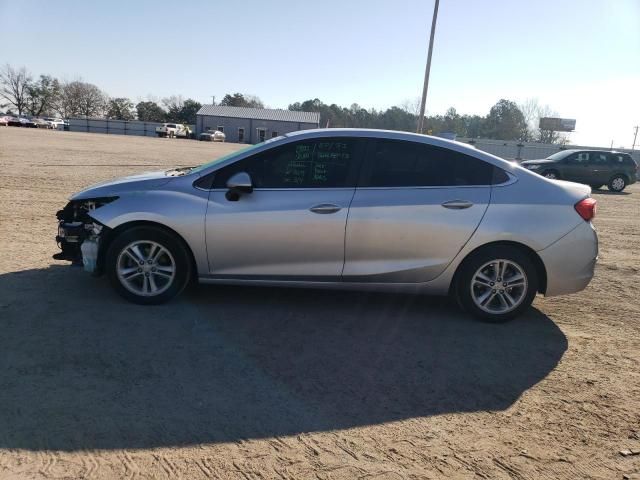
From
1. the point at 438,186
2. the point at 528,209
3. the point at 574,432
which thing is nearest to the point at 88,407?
the point at 574,432

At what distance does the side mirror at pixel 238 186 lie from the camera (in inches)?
176

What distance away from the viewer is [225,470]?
254 cm

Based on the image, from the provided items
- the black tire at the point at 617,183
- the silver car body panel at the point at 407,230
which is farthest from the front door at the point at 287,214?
the black tire at the point at 617,183

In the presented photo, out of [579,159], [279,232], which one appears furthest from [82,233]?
[579,159]

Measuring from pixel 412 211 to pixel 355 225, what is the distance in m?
0.54

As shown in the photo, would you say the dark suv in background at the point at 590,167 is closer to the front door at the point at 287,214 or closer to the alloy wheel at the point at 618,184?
the alloy wheel at the point at 618,184

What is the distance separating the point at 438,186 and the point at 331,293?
1.66 meters

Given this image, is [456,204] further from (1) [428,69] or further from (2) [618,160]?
(2) [618,160]

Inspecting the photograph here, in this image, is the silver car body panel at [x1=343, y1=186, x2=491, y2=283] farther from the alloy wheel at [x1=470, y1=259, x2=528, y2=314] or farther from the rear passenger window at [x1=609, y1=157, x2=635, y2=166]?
the rear passenger window at [x1=609, y1=157, x2=635, y2=166]

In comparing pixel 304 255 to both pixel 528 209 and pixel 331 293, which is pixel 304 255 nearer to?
pixel 331 293

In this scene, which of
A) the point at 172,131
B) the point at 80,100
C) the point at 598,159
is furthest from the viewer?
the point at 80,100

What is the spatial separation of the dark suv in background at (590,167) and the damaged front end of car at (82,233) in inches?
768

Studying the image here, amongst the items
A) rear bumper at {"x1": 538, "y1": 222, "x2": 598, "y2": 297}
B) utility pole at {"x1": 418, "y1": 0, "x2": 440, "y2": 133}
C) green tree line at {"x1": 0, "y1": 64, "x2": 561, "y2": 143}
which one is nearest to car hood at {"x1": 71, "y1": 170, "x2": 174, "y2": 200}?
rear bumper at {"x1": 538, "y1": 222, "x2": 598, "y2": 297}

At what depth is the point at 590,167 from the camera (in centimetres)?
2127
